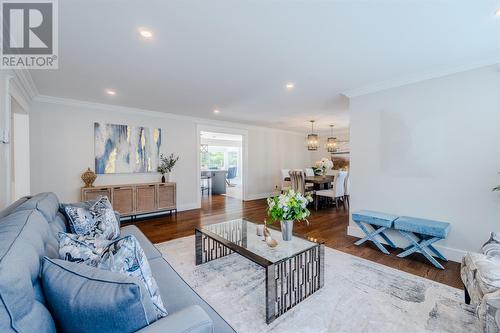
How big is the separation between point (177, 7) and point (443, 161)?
3483 mm

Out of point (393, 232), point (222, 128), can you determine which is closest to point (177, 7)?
point (393, 232)

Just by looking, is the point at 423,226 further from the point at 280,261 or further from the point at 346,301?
the point at 280,261

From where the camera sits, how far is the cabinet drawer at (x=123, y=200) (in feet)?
14.3

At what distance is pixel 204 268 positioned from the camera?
8.54 ft

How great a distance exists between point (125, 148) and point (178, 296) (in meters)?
4.25

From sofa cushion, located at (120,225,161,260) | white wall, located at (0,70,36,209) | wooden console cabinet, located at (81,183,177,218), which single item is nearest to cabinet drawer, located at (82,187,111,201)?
wooden console cabinet, located at (81,183,177,218)

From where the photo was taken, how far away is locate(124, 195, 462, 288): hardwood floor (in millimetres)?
2590

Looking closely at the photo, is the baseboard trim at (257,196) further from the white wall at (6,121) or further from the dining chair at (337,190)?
the white wall at (6,121)

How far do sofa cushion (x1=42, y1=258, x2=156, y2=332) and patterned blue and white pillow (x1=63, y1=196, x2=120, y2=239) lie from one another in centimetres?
115

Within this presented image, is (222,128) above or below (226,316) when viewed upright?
above

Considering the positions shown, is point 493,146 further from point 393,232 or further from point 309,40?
point 309,40

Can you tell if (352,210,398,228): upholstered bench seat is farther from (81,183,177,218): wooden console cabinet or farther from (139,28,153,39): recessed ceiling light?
(81,183,177,218): wooden console cabinet

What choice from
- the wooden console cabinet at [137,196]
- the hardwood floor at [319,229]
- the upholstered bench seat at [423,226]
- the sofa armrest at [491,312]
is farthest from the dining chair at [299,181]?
the sofa armrest at [491,312]

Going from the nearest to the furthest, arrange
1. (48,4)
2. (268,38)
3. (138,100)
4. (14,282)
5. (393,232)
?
(14,282), (48,4), (268,38), (393,232), (138,100)
